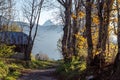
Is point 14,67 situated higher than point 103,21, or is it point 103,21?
point 103,21

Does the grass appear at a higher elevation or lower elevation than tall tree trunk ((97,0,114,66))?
lower

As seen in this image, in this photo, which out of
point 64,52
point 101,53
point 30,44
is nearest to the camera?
point 101,53

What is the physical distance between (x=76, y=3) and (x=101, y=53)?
52.4 ft

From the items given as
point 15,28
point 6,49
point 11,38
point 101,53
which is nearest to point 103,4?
point 101,53

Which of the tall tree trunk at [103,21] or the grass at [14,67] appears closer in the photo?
the tall tree trunk at [103,21]

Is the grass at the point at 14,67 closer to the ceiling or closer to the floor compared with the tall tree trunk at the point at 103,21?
closer to the floor

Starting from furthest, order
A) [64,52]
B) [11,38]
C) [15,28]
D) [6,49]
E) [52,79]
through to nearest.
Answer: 1. [15,28]
2. [11,38]
3. [64,52]
4. [6,49]
5. [52,79]

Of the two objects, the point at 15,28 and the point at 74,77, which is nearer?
the point at 74,77

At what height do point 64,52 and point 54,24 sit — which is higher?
point 54,24

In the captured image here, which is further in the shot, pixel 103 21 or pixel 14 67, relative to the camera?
pixel 14 67

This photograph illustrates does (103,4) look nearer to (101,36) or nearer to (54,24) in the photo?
(101,36)

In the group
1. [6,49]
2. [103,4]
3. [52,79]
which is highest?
[103,4]

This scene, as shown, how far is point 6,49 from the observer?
88.6 feet

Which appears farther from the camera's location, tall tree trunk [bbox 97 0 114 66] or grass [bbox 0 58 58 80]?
grass [bbox 0 58 58 80]
